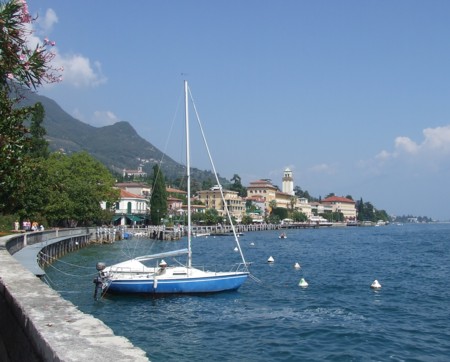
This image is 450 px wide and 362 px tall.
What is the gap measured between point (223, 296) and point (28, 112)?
17.0m

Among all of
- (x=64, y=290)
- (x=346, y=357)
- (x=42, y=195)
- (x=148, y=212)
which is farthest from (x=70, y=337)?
(x=148, y=212)

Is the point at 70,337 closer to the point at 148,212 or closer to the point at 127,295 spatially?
the point at 127,295

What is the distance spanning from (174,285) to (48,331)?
78.1 feet

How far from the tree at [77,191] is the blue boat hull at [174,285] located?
43707 millimetres

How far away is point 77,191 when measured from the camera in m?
79.6

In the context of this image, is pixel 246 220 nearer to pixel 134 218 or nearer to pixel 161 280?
pixel 134 218

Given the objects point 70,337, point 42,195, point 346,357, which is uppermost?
point 42,195

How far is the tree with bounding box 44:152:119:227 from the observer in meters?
74.5

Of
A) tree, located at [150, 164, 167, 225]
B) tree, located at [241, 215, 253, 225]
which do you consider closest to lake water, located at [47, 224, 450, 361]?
tree, located at [150, 164, 167, 225]

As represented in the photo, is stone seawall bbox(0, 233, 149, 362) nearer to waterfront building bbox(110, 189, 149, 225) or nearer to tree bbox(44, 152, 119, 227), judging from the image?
tree bbox(44, 152, 119, 227)

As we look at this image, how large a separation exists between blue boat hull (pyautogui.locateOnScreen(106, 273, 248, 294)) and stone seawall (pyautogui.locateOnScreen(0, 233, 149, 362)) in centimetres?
1995

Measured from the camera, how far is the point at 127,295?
29016 millimetres

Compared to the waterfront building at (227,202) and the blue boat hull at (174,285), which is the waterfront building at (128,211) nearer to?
the waterfront building at (227,202)

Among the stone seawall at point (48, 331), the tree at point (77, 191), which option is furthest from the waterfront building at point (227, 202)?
the stone seawall at point (48, 331)
